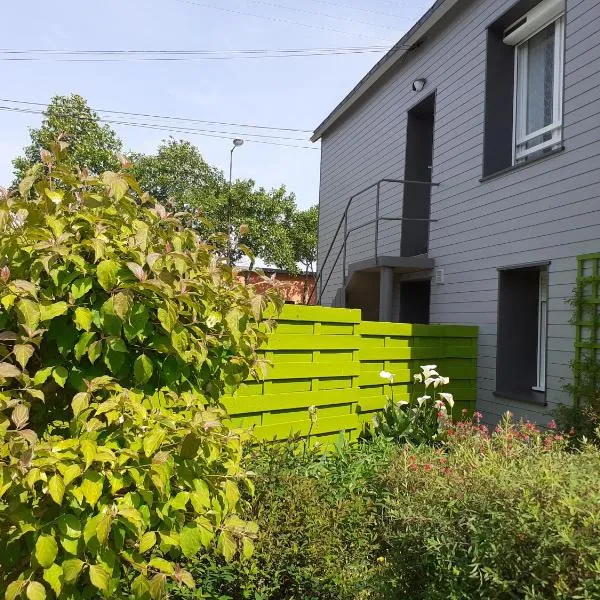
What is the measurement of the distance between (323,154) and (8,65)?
11.4 m

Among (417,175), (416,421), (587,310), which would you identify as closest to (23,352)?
(416,421)

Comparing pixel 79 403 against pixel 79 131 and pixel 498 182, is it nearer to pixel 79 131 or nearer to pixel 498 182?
pixel 498 182

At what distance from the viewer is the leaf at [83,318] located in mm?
2068

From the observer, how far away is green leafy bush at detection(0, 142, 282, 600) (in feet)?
6.06

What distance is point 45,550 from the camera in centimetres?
180

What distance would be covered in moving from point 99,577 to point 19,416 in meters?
0.55

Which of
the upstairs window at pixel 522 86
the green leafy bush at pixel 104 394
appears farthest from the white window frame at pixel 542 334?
the green leafy bush at pixel 104 394

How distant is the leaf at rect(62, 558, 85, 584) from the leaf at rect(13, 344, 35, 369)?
0.63 metres

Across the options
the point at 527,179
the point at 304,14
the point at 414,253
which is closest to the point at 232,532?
the point at 527,179

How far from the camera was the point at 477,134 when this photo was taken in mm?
8227

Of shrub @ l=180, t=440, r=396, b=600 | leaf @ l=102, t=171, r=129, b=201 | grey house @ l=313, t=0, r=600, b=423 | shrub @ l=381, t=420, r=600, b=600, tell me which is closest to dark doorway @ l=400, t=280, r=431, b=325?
grey house @ l=313, t=0, r=600, b=423

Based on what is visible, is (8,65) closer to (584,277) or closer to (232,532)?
(584,277)

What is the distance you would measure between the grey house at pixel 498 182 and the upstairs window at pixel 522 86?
15 millimetres

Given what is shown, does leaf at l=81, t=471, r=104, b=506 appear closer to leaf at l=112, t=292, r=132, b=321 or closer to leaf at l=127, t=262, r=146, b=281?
leaf at l=112, t=292, r=132, b=321
